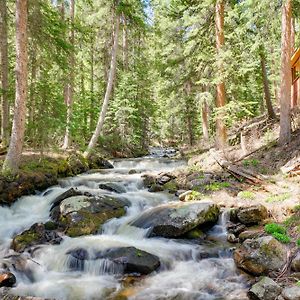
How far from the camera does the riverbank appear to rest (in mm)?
10648

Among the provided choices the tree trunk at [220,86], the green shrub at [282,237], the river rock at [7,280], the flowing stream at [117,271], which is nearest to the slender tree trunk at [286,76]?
the tree trunk at [220,86]

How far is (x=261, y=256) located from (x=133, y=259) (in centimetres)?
259

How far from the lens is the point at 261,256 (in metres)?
6.41

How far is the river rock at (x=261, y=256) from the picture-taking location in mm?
6246

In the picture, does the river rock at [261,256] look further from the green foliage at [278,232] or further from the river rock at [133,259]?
the river rock at [133,259]

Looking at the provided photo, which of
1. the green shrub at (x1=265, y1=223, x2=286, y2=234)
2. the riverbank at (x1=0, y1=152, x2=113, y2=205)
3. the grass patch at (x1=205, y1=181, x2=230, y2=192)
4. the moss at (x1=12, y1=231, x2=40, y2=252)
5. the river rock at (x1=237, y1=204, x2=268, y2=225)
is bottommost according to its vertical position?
the moss at (x1=12, y1=231, x2=40, y2=252)

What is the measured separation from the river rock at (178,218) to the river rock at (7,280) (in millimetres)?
3459

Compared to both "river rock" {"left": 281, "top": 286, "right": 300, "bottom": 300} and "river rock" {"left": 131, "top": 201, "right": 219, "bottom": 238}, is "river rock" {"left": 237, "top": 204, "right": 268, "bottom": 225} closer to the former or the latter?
"river rock" {"left": 131, "top": 201, "right": 219, "bottom": 238}

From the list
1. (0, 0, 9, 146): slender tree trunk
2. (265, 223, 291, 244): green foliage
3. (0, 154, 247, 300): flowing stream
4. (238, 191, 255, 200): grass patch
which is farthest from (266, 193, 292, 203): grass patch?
(0, 0, 9, 146): slender tree trunk

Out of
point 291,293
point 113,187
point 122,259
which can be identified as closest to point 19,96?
point 113,187

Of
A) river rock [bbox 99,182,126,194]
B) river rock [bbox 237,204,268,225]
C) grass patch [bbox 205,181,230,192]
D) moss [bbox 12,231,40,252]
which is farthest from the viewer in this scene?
river rock [bbox 99,182,126,194]

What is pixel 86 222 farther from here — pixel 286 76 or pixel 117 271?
pixel 286 76

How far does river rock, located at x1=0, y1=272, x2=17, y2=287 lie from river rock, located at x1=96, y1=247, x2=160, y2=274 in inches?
69.5

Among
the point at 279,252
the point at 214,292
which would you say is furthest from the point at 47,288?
the point at 279,252
